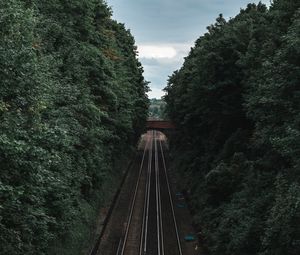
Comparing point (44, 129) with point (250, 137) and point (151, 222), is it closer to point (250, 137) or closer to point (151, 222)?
point (250, 137)

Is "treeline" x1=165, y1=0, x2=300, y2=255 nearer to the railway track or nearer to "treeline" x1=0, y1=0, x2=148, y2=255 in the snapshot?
the railway track

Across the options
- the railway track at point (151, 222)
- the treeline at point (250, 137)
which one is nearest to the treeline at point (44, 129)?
the railway track at point (151, 222)

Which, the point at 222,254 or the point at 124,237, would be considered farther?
the point at 124,237

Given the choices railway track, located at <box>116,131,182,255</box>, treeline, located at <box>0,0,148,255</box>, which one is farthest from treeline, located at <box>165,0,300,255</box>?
treeline, located at <box>0,0,148,255</box>

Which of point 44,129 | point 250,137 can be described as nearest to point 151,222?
point 250,137

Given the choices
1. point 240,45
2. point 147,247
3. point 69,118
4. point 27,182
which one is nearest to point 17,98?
point 27,182

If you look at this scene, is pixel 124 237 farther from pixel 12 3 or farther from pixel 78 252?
pixel 12 3
